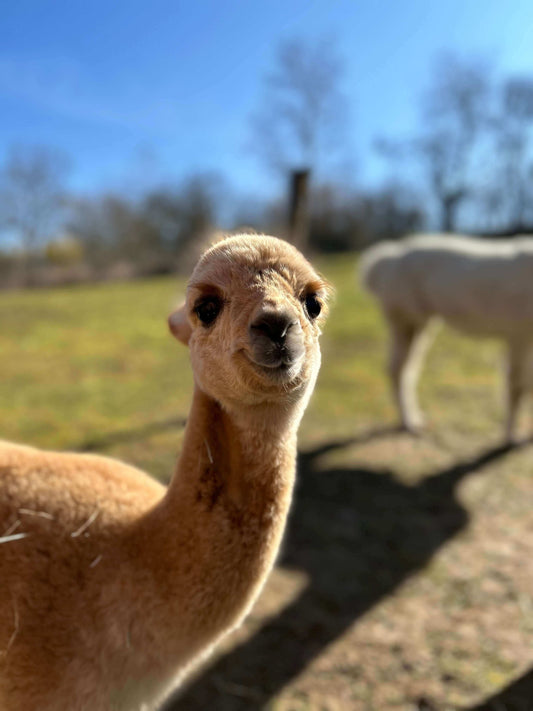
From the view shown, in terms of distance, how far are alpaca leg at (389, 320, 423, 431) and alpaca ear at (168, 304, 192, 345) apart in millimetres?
4507

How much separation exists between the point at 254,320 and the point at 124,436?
15.9ft

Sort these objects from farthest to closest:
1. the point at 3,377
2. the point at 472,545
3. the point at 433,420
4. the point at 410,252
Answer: the point at 3,377
the point at 433,420
the point at 410,252
the point at 472,545

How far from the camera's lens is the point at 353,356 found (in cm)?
938

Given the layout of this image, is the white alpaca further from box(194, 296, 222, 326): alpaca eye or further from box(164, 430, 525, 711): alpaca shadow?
box(194, 296, 222, 326): alpaca eye

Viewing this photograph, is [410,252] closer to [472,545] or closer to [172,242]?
[472,545]

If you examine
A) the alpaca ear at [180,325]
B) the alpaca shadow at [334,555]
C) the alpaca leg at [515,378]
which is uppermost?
the alpaca ear at [180,325]

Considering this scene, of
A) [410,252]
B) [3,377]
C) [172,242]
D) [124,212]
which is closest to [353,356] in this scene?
[410,252]

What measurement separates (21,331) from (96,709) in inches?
405

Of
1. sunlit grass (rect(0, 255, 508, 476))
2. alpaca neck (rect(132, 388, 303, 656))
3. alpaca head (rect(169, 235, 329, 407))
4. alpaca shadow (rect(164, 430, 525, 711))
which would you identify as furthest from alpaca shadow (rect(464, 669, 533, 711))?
sunlit grass (rect(0, 255, 508, 476))

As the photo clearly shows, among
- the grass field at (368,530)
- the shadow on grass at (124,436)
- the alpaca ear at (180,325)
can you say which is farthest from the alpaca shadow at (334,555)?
the alpaca ear at (180,325)

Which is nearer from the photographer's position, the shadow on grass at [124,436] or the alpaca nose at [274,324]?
the alpaca nose at [274,324]

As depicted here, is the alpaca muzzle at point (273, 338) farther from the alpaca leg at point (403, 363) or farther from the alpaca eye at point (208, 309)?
the alpaca leg at point (403, 363)

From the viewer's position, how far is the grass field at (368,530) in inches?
106

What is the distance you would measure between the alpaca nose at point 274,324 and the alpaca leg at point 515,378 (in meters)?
4.73
